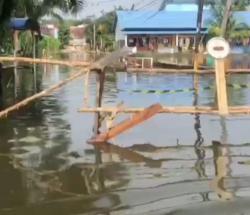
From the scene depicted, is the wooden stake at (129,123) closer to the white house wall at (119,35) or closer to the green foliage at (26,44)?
the green foliage at (26,44)

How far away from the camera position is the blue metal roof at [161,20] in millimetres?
68875

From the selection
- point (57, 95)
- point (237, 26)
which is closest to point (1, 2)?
point (57, 95)

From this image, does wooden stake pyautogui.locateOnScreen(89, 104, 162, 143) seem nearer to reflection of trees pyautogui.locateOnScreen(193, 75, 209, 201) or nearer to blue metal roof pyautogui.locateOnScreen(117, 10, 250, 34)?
reflection of trees pyautogui.locateOnScreen(193, 75, 209, 201)

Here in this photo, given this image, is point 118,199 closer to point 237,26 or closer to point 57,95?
point 57,95

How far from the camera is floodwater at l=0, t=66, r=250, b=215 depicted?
22.8 feet

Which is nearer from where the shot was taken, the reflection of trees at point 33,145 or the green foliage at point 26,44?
the reflection of trees at point 33,145

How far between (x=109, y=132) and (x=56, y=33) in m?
89.1

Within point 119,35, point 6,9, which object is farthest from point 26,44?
point 119,35

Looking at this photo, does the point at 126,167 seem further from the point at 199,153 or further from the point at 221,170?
the point at 199,153

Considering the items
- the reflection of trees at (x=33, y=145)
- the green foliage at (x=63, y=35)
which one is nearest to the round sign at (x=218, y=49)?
the reflection of trees at (x=33, y=145)

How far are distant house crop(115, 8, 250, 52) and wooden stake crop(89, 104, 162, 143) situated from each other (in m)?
56.9

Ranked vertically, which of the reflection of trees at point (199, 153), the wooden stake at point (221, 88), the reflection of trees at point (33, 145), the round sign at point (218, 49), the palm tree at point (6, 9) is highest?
the palm tree at point (6, 9)

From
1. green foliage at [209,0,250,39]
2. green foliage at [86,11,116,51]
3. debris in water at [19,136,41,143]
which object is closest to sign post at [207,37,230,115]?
debris in water at [19,136,41,143]

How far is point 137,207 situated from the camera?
6.81 m
